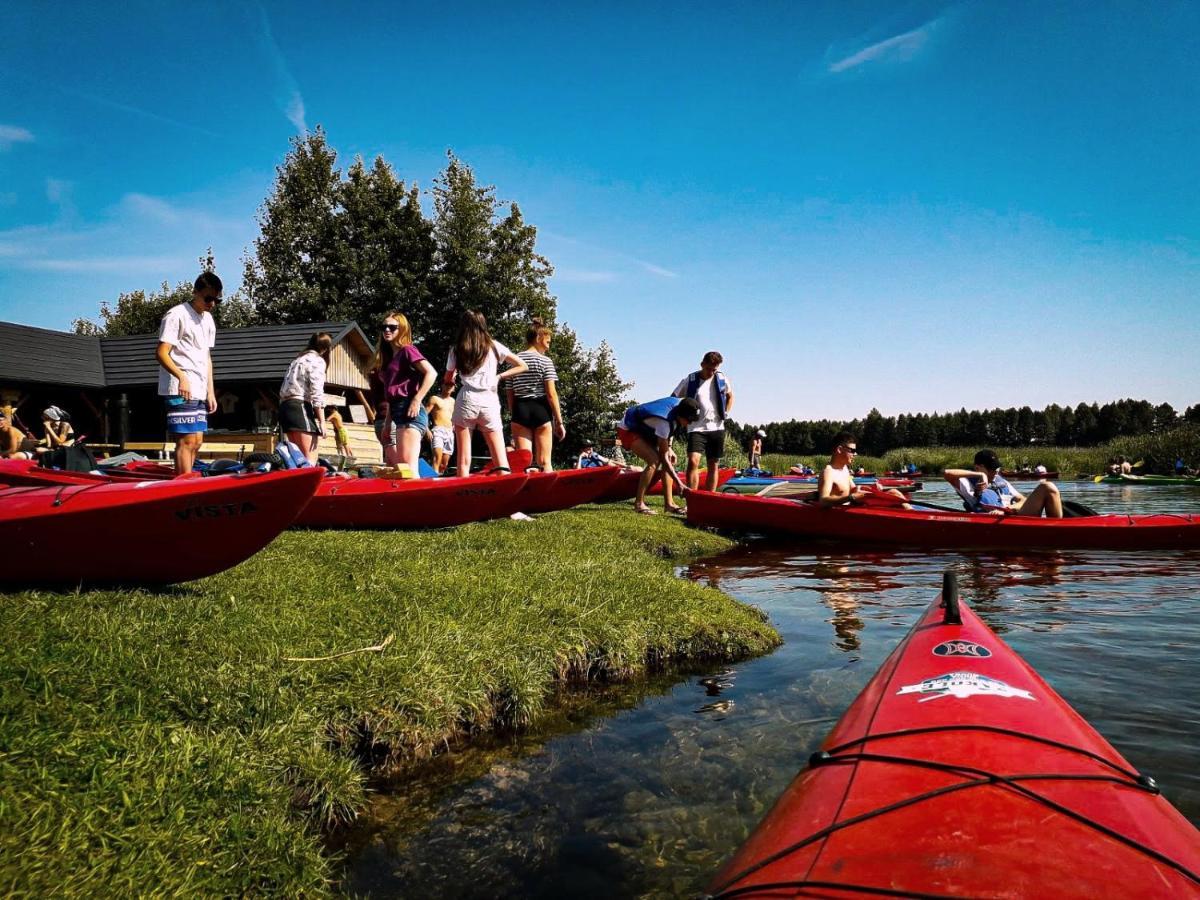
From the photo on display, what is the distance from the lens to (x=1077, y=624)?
5.92 metres

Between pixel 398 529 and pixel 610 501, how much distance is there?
20.1ft

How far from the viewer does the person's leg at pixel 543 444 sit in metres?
9.08

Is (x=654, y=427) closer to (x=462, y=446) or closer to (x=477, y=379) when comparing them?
(x=462, y=446)

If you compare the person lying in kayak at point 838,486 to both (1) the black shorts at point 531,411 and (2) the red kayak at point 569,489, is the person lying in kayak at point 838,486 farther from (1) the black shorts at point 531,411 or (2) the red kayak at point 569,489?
(1) the black shorts at point 531,411

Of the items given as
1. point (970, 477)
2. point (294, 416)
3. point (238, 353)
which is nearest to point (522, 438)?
point (294, 416)

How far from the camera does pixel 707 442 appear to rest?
1150 centimetres

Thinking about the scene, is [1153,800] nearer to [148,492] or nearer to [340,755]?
[340,755]

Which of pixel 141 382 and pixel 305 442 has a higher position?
pixel 141 382

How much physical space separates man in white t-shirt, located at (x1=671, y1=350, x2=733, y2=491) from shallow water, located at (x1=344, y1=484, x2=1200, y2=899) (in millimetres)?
4782

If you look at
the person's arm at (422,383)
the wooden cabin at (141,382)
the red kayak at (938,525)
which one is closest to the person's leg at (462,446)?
Answer: the person's arm at (422,383)

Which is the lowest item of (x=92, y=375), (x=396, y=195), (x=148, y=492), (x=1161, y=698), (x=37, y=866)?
(x=1161, y=698)

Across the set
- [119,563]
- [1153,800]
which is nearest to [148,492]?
[119,563]

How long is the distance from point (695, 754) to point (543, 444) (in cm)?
604

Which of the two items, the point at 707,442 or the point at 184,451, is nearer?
the point at 184,451
